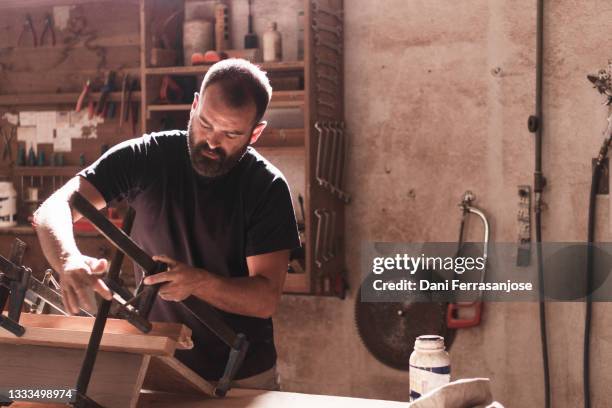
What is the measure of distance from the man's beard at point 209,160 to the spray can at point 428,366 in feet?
2.54

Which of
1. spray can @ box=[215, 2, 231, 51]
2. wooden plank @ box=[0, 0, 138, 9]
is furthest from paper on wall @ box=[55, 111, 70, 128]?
spray can @ box=[215, 2, 231, 51]

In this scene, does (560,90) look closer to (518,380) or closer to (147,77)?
Answer: (518,380)

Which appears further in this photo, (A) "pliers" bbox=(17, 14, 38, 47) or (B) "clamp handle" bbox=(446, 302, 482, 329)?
(A) "pliers" bbox=(17, 14, 38, 47)

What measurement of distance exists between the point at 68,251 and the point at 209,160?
478 mm

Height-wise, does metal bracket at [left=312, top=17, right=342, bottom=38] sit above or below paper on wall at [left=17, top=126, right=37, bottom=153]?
above

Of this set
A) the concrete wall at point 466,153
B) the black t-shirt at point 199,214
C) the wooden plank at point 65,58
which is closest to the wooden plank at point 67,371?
the black t-shirt at point 199,214

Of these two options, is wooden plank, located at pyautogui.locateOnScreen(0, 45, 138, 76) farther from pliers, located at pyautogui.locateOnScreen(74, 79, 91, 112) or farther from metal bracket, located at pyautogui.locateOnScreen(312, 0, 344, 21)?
metal bracket, located at pyautogui.locateOnScreen(312, 0, 344, 21)

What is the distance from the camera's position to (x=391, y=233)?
3844mm

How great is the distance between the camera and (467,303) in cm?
367

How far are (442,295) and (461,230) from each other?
310 mm

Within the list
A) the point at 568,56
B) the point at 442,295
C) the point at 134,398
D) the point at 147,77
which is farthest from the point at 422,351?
the point at 147,77

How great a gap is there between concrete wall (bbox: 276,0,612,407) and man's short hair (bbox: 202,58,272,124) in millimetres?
1681

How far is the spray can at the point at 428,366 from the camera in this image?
165 centimetres

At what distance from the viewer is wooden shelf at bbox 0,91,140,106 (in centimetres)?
412
